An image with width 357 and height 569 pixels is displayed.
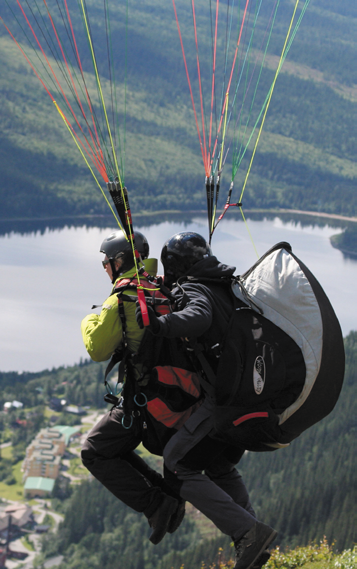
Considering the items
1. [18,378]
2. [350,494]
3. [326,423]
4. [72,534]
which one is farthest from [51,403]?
[350,494]

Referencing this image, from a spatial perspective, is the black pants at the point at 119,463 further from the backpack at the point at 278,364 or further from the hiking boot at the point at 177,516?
the backpack at the point at 278,364

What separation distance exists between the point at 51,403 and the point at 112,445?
122 m

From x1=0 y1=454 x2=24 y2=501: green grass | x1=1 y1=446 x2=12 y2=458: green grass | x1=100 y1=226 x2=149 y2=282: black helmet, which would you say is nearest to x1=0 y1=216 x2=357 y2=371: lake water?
x1=1 y1=446 x2=12 y2=458: green grass

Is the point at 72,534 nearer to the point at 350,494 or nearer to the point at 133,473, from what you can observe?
the point at 350,494

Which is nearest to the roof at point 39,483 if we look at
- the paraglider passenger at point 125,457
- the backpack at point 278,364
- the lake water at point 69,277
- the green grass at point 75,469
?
the green grass at point 75,469

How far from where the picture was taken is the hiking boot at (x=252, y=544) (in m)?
4.20

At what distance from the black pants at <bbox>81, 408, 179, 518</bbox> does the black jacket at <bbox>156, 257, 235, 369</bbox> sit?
0.95 m

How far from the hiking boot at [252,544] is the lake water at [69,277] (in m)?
123

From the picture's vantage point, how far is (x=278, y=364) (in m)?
3.89

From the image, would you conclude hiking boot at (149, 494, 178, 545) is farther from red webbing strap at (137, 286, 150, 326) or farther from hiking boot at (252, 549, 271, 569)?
red webbing strap at (137, 286, 150, 326)

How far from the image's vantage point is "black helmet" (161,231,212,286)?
4223 millimetres

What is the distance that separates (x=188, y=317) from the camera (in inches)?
144

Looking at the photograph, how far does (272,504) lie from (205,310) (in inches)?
3170

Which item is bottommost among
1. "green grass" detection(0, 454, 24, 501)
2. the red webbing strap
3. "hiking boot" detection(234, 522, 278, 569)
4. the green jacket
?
"green grass" detection(0, 454, 24, 501)
